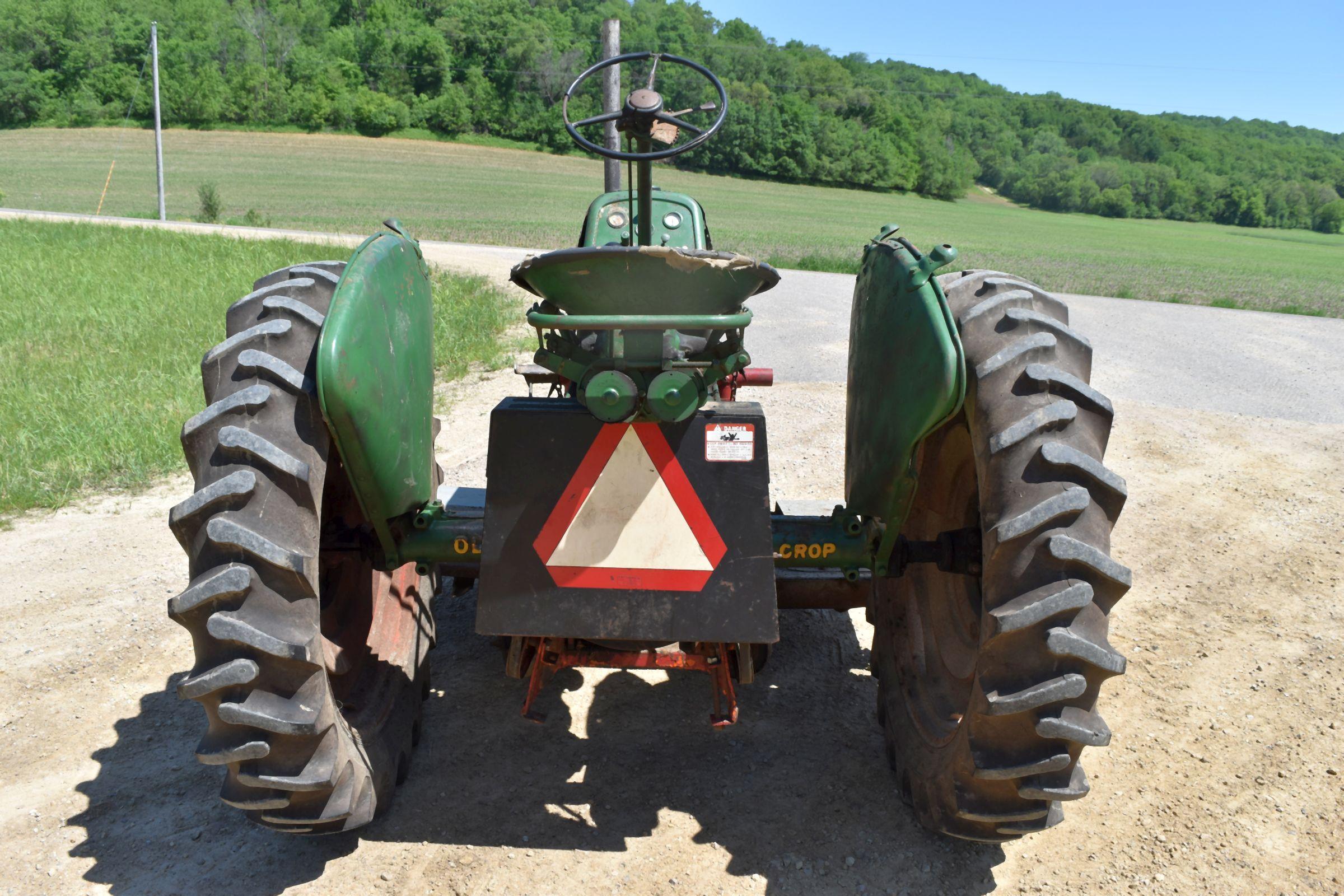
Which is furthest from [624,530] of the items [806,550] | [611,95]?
[611,95]

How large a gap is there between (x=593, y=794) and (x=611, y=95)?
6866 millimetres

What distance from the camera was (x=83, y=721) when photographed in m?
3.29

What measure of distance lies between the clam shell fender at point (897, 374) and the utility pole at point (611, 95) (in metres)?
4.73

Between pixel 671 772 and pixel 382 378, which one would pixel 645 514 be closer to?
pixel 382 378

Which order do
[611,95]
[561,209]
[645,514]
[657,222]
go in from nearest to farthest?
1. [645,514]
2. [657,222]
3. [611,95]
4. [561,209]

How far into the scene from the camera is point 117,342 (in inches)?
348


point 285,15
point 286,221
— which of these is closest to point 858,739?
point 286,221

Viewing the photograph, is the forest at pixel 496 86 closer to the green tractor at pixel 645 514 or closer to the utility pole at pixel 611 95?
the utility pole at pixel 611 95

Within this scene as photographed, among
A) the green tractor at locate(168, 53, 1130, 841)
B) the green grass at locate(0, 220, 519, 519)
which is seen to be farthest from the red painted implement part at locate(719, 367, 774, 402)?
the green grass at locate(0, 220, 519, 519)

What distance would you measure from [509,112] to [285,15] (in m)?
16.1

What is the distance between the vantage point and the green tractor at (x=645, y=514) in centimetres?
221

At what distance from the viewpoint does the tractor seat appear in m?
2.33

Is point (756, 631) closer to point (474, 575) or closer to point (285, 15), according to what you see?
point (474, 575)

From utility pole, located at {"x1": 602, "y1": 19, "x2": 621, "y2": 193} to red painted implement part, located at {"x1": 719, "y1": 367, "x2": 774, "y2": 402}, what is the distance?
3032 mm
